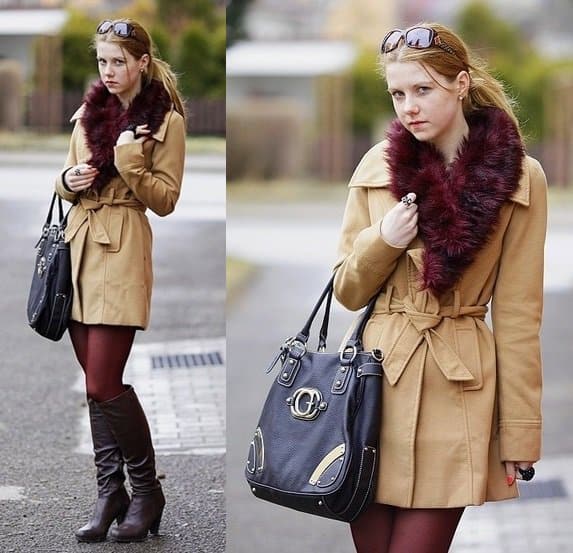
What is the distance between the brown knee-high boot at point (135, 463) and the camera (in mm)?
3791

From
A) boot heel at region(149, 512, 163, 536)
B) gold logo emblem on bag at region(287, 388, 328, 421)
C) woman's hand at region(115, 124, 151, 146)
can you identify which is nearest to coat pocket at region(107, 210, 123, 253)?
woman's hand at region(115, 124, 151, 146)

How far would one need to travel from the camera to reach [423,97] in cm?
266

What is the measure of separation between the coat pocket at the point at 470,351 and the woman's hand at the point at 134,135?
1.32m

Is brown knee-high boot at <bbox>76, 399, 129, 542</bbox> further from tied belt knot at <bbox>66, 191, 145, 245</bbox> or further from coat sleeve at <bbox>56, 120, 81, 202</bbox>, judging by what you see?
coat sleeve at <bbox>56, 120, 81, 202</bbox>

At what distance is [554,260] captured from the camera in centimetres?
1436

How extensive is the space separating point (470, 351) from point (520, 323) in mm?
132

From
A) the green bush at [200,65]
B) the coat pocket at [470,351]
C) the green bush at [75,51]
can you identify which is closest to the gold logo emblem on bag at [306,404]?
the coat pocket at [470,351]

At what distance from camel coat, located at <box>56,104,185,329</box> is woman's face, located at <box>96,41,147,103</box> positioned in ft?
0.54

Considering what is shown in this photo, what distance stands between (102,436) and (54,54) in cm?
615

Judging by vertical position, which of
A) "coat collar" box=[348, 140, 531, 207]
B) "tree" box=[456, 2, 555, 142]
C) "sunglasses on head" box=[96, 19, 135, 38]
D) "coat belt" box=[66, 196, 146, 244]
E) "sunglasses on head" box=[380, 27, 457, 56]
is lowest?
"coat belt" box=[66, 196, 146, 244]

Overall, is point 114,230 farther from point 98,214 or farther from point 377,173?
point 377,173

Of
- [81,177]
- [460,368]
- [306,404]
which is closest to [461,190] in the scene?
[460,368]

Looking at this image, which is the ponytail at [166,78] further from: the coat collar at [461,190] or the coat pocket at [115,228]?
the coat collar at [461,190]

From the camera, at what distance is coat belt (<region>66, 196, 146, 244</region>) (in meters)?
3.69
